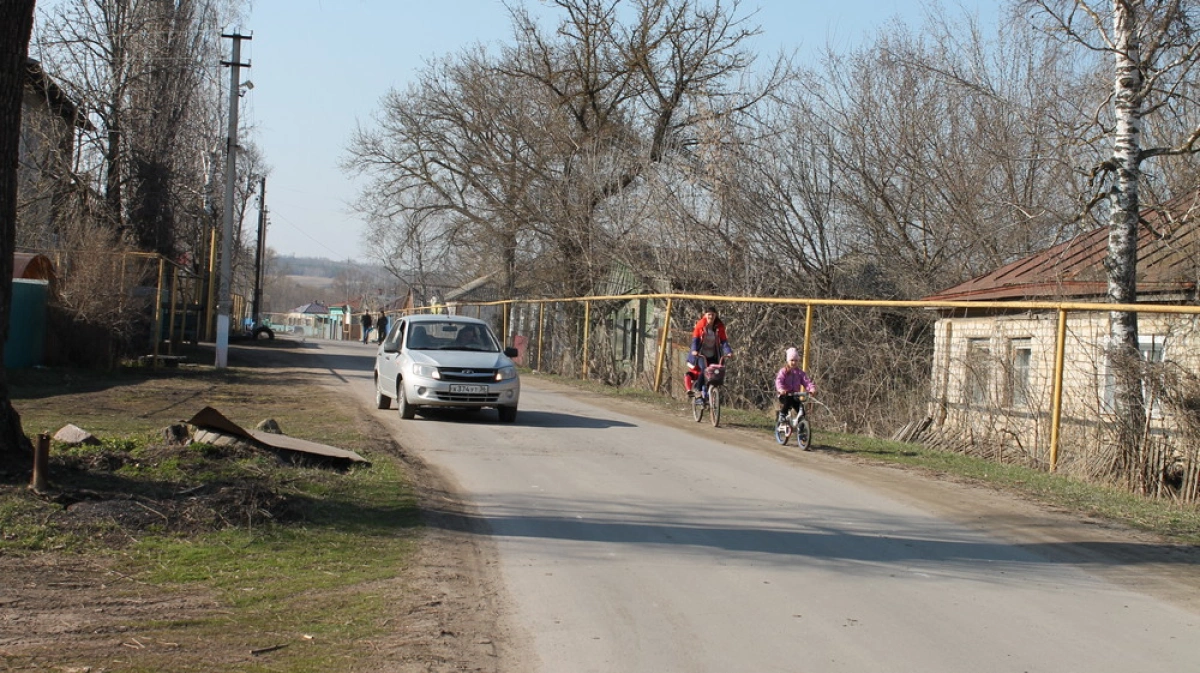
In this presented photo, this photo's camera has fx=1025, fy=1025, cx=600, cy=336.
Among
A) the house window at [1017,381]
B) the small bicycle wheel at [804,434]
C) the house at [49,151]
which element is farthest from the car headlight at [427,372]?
the house at [49,151]

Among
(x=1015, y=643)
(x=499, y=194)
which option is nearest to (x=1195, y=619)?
(x=1015, y=643)

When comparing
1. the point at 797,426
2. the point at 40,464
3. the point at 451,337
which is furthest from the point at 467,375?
the point at 40,464

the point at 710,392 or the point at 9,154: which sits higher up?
the point at 9,154

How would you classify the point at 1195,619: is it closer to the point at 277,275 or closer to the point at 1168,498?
the point at 1168,498

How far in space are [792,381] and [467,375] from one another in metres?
4.52

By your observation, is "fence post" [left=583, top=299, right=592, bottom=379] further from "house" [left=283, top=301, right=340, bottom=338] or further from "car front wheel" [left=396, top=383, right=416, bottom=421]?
"house" [left=283, top=301, right=340, bottom=338]

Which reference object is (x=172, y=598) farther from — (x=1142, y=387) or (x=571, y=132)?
(x=571, y=132)

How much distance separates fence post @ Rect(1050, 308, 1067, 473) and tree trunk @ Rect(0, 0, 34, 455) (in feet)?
33.0

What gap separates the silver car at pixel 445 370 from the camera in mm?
14367

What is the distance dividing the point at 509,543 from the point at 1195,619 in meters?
4.19

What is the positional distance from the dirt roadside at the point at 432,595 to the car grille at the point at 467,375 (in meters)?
5.22

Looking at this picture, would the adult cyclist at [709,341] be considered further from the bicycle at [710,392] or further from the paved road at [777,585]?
the paved road at [777,585]

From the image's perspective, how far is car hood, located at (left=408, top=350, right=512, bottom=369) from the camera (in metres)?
14.5

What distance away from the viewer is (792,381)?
1334cm
